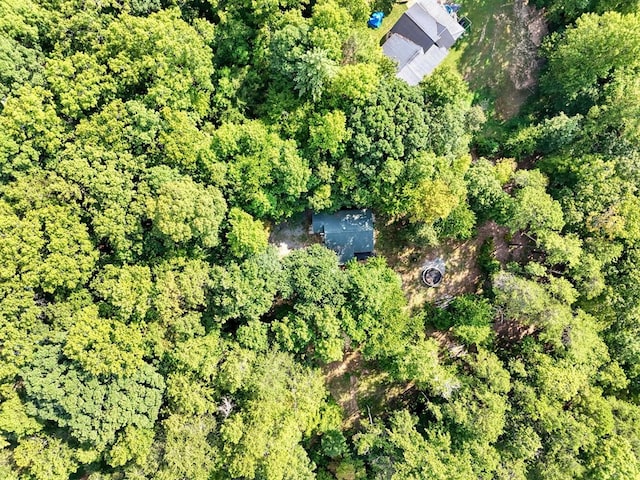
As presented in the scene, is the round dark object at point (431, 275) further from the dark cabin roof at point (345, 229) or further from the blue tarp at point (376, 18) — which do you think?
the blue tarp at point (376, 18)

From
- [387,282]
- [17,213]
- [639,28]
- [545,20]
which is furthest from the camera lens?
[545,20]

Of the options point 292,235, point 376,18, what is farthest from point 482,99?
point 292,235

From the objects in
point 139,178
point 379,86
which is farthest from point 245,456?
point 379,86

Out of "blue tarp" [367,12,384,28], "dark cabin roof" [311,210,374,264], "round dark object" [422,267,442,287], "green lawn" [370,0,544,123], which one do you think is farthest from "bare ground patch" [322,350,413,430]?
"blue tarp" [367,12,384,28]

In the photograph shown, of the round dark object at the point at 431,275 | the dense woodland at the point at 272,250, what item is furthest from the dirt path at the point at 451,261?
the dense woodland at the point at 272,250

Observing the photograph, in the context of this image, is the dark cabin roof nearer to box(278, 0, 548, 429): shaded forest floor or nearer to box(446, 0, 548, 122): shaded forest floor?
box(278, 0, 548, 429): shaded forest floor

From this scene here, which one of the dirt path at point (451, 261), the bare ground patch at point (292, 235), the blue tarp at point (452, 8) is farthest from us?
the dirt path at point (451, 261)

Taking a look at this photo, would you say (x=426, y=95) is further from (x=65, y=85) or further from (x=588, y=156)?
(x=65, y=85)
